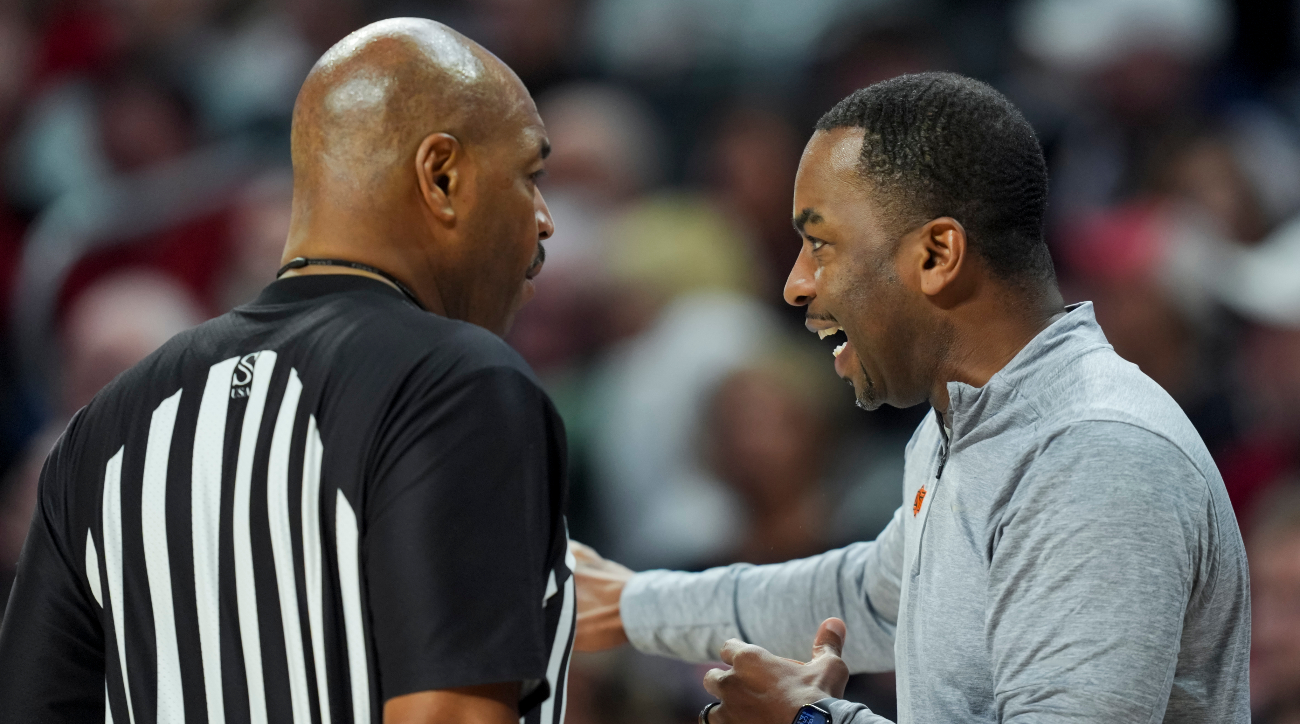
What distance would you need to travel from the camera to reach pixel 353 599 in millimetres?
1373

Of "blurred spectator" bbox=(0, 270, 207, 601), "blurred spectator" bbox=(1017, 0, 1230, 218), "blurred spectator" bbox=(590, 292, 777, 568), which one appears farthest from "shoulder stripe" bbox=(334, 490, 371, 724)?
"blurred spectator" bbox=(1017, 0, 1230, 218)

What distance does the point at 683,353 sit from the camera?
4.39m

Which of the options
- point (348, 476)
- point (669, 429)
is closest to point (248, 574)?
point (348, 476)

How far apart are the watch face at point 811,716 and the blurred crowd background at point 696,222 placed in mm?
1634

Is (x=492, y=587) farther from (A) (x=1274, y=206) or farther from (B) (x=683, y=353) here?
(A) (x=1274, y=206)

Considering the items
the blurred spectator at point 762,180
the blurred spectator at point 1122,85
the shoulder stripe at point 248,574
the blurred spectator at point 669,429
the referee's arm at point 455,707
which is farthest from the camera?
the blurred spectator at point 762,180

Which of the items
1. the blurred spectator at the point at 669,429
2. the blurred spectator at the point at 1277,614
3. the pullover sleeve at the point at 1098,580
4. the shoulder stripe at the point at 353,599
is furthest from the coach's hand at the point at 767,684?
the blurred spectator at the point at 669,429

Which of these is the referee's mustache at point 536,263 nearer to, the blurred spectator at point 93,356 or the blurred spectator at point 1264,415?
the blurred spectator at point 1264,415

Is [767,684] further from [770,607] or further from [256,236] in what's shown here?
[256,236]

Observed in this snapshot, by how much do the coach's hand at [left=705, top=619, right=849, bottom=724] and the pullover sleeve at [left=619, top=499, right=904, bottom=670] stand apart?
40cm

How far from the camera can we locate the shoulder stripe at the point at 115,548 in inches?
59.8

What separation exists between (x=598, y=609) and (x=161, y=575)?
0.96 meters

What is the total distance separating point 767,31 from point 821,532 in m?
2.37

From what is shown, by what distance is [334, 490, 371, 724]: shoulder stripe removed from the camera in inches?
53.9
